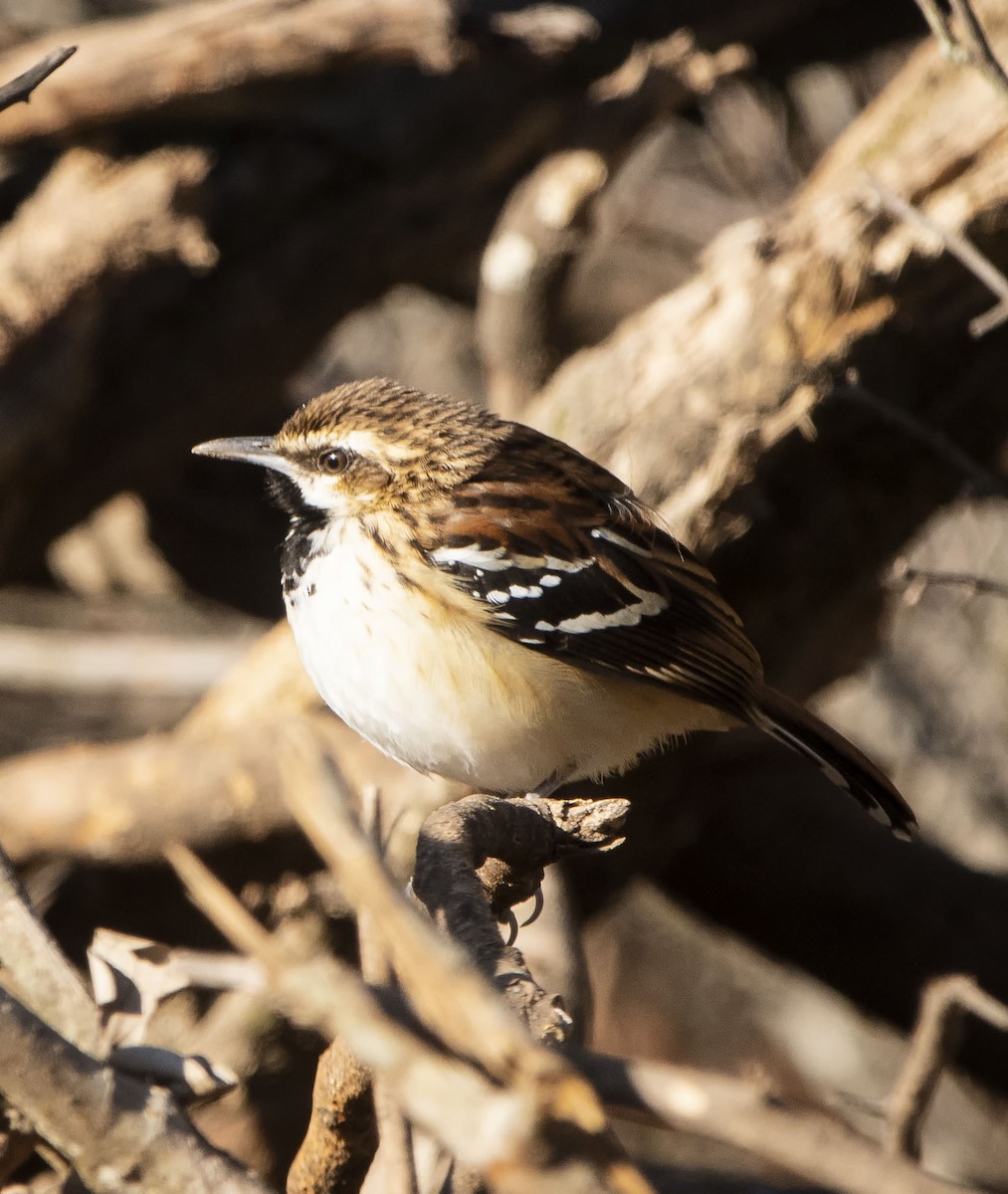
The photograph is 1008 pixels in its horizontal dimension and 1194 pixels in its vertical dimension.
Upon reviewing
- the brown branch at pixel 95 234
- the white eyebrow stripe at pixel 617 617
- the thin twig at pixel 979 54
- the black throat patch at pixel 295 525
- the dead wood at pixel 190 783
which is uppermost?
the brown branch at pixel 95 234

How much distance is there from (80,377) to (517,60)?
8.56ft

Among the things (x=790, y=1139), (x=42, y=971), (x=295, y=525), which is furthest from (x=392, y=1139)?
(x=295, y=525)

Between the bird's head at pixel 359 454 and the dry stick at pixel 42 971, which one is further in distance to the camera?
the bird's head at pixel 359 454

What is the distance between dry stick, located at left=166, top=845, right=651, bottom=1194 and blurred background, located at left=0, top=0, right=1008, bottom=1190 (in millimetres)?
3569

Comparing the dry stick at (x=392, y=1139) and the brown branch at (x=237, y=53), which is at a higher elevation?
the brown branch at (x=237, y=53)

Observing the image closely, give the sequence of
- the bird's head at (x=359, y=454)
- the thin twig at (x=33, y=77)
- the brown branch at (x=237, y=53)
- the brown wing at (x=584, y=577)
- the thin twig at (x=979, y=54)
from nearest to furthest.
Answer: the thin twig at (x=33, y=77), the thin twig at (x=979, y=54), the brown wing at (x=584, y=577), the bird's head at (x=359, y=454), the brown branch at (x=237, y=53)

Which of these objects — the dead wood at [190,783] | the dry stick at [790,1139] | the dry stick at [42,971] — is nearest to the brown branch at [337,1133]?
the dry stick at [42,971]

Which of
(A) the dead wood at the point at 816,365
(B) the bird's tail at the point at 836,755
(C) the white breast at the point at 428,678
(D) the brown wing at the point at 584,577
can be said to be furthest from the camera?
(A) the dead wood at the point at 816,365

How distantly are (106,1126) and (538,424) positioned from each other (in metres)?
4.80

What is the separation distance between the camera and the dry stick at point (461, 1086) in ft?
5.31

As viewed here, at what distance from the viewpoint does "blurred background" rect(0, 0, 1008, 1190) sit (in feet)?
21.2

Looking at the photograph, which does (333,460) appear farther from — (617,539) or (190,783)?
(190,783)

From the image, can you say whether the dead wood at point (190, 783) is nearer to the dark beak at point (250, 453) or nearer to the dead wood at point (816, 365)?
the dead wood at point (816, 365)

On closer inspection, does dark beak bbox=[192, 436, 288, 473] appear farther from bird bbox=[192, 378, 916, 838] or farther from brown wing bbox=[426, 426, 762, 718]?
brown wing bbox=[426, 426, 762, 718]
